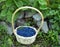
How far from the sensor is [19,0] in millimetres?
3473

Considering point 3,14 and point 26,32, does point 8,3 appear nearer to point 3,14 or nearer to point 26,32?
point 3,14

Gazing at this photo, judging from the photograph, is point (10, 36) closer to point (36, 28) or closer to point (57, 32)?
point (36, 28)

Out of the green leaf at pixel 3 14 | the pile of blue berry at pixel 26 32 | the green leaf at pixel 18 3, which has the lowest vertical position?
the pile of blue berry at pixel 26 32

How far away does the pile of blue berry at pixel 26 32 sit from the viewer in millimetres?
3254

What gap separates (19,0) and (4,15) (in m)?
0.34

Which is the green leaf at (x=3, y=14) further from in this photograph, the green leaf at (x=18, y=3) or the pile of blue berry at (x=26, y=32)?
the pile of blue berry at (x=26, y=32)

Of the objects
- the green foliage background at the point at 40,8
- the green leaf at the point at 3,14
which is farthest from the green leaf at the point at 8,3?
the green leaf at the point at 3,14

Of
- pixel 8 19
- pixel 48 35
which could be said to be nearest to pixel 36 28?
pixel 48 35

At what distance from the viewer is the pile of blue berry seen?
325 cm

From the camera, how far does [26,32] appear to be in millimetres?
3283

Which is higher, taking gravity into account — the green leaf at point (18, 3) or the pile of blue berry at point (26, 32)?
the green leaf at point (18, 3)

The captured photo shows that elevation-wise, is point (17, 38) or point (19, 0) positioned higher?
point (19, 0)

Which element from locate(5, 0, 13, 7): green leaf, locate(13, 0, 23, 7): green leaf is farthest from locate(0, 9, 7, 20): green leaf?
locate(13, 0, 23, 7): green leaf

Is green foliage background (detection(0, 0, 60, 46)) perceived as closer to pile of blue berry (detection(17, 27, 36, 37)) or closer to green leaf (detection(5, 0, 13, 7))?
green leaf (detection(5, 0, 13, 7))
